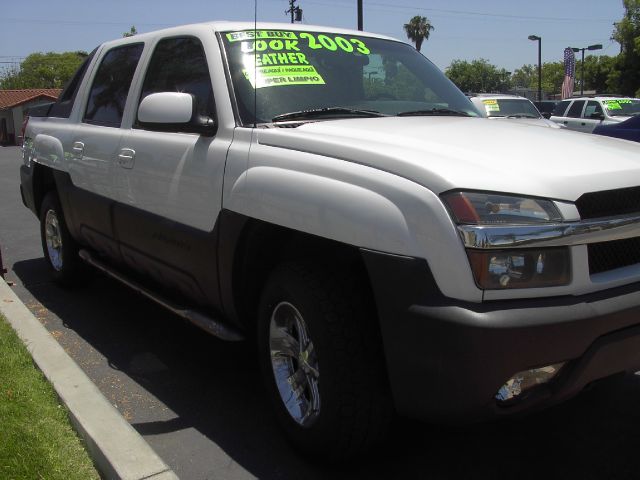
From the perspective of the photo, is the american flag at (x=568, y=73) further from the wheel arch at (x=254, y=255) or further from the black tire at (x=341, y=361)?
the black tire at (x=341, y=361)

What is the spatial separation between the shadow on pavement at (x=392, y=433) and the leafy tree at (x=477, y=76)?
96.4 m

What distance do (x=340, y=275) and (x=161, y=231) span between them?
4.54 feet

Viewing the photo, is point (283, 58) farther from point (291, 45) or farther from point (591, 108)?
point (591, 108)

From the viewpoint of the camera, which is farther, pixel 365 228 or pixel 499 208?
pixel 365 228

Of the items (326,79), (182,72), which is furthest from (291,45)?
(182,72)

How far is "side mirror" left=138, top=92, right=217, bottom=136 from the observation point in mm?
3299

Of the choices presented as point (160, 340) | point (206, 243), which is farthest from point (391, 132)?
point (160, 340)

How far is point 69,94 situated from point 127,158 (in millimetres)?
1880

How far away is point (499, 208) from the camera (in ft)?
7.48

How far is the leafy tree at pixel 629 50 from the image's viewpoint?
42812 mm

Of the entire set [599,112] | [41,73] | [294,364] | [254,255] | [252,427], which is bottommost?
[252,427]

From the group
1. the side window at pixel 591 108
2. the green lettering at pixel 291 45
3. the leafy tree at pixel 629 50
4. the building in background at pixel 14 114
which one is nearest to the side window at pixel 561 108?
the side window at pixel 591 108

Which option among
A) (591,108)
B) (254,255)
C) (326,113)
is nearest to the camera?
(254,255)

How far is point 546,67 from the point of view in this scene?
11319 centimetres
